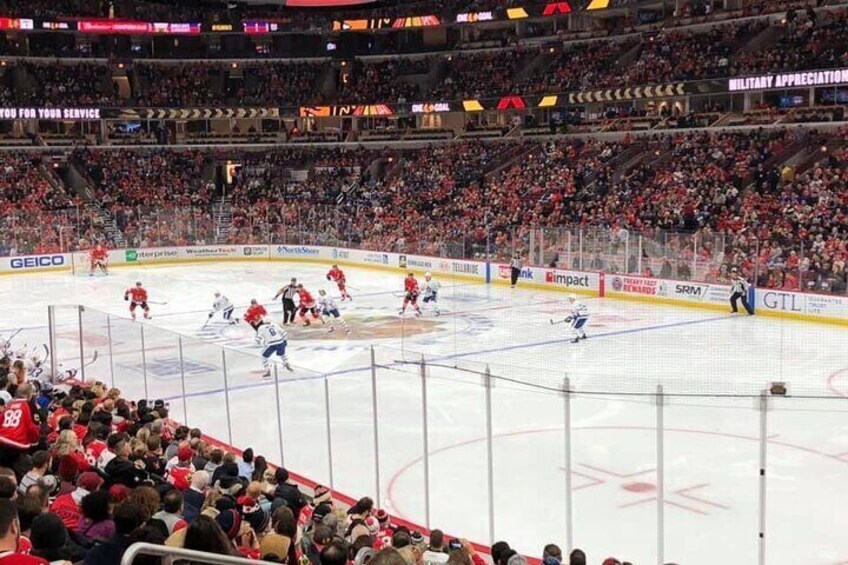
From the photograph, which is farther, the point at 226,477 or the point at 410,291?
the point at 410,291

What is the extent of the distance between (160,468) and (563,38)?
40.7 metres

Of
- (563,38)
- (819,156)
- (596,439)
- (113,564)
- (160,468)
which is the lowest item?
(596,439)

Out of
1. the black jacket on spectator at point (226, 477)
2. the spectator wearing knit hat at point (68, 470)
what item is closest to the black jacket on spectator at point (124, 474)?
the spectator wearing knit hat at point (68, 470)

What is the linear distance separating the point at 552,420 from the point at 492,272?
1743 centimetres

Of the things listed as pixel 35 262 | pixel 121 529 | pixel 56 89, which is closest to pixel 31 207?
pixel 35 262

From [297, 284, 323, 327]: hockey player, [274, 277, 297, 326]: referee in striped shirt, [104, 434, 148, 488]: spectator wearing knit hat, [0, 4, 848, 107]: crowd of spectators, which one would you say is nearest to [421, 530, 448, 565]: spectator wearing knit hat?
[104, 434, 148, 488]: spectator wearing knit hat

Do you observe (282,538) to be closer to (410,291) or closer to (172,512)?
Result: (172,512)

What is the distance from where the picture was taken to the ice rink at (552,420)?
9.92 metres

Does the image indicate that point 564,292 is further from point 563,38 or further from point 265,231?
point 563,38

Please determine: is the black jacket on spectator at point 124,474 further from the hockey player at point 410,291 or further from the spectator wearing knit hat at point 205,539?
the hockey player at point 410,291

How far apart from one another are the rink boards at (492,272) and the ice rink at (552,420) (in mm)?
767

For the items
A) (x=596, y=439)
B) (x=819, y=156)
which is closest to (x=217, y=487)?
(x=596, y=439)

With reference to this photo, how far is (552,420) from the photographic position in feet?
46.0

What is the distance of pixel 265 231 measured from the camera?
1566 inches
